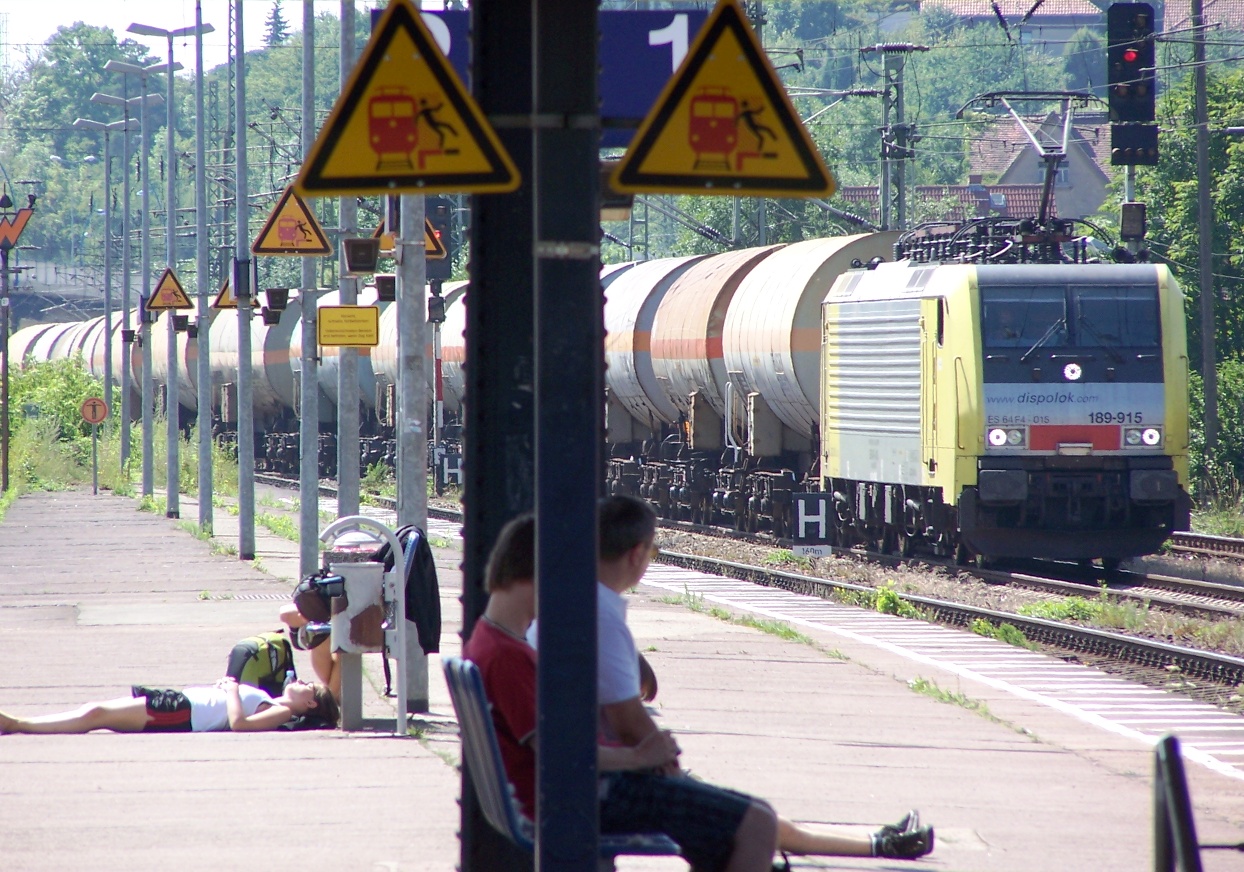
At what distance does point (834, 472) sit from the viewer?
68.3 ft

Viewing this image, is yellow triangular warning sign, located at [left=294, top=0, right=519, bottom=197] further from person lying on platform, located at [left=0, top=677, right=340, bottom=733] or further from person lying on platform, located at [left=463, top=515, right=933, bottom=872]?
person lying on platform, located at [left=0, top=677, right=340, bottom=733]

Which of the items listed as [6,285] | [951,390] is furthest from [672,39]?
[6,285]

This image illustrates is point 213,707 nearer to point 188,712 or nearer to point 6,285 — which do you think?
point 188,712

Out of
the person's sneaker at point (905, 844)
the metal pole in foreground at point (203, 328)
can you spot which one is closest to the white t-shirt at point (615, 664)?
the person's sneaker at point (905, 844)

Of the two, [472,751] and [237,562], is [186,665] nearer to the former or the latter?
[472,751]

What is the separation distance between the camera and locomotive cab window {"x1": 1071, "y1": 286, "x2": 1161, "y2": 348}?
697 inches

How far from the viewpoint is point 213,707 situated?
30.0ft

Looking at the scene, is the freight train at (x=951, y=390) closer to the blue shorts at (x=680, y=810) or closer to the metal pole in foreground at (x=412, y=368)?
the metal pole in foreground at (x=412, y=368)

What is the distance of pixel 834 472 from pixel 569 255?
17.1m

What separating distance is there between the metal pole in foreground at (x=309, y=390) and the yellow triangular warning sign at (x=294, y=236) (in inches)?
69.0

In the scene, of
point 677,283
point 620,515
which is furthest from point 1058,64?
point 620,515

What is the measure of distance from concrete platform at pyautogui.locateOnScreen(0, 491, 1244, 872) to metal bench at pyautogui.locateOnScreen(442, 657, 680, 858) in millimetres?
1812

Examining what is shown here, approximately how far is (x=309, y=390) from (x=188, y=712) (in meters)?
9.12

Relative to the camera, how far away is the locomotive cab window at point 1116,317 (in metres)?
17.7
